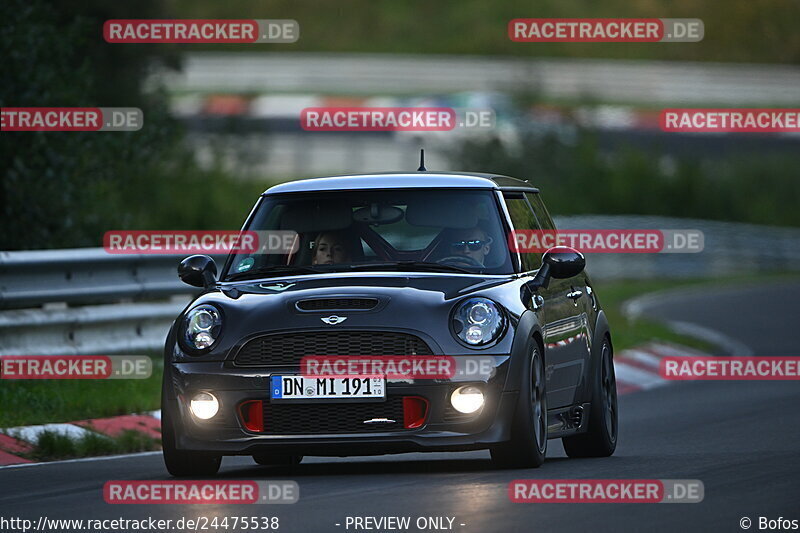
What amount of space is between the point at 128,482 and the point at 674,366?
11.7 m

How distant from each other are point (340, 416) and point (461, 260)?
1380mm

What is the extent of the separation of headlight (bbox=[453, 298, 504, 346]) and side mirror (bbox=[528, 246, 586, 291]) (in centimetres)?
75

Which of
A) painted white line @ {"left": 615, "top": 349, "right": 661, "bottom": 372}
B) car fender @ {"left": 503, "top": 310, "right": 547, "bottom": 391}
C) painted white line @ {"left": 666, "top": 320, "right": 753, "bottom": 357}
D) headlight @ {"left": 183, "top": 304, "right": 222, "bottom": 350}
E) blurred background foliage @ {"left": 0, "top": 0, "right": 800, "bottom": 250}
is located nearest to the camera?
car fender @ {"left": 503, "top": 310, "right": 547, "bottom": 391}

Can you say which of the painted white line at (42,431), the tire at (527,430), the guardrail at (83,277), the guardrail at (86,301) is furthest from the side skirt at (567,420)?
the guardrail at (83,277)

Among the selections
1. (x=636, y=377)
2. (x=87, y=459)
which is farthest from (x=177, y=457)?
(x=636, y=377)

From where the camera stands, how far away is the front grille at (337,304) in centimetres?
990

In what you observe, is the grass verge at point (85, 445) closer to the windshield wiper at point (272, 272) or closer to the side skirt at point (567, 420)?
the windshield wiper at point (272, 272)

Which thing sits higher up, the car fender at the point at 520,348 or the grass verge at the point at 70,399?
the grass verge at the point at 70,399

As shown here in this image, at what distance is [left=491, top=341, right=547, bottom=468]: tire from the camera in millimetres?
9867

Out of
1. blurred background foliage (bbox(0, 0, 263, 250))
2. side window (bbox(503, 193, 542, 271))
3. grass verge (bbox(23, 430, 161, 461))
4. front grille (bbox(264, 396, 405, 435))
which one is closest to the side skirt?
side window (bbox(503, 193, 542, 271))

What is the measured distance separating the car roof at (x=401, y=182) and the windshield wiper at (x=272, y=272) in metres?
0.61

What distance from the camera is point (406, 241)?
1084cm

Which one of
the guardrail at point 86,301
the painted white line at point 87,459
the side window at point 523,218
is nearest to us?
the painted white line at point 87,459

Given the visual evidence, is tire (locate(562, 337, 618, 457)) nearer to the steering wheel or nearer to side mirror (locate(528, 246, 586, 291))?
side mirror (locate(528, 246, 586, 291))
